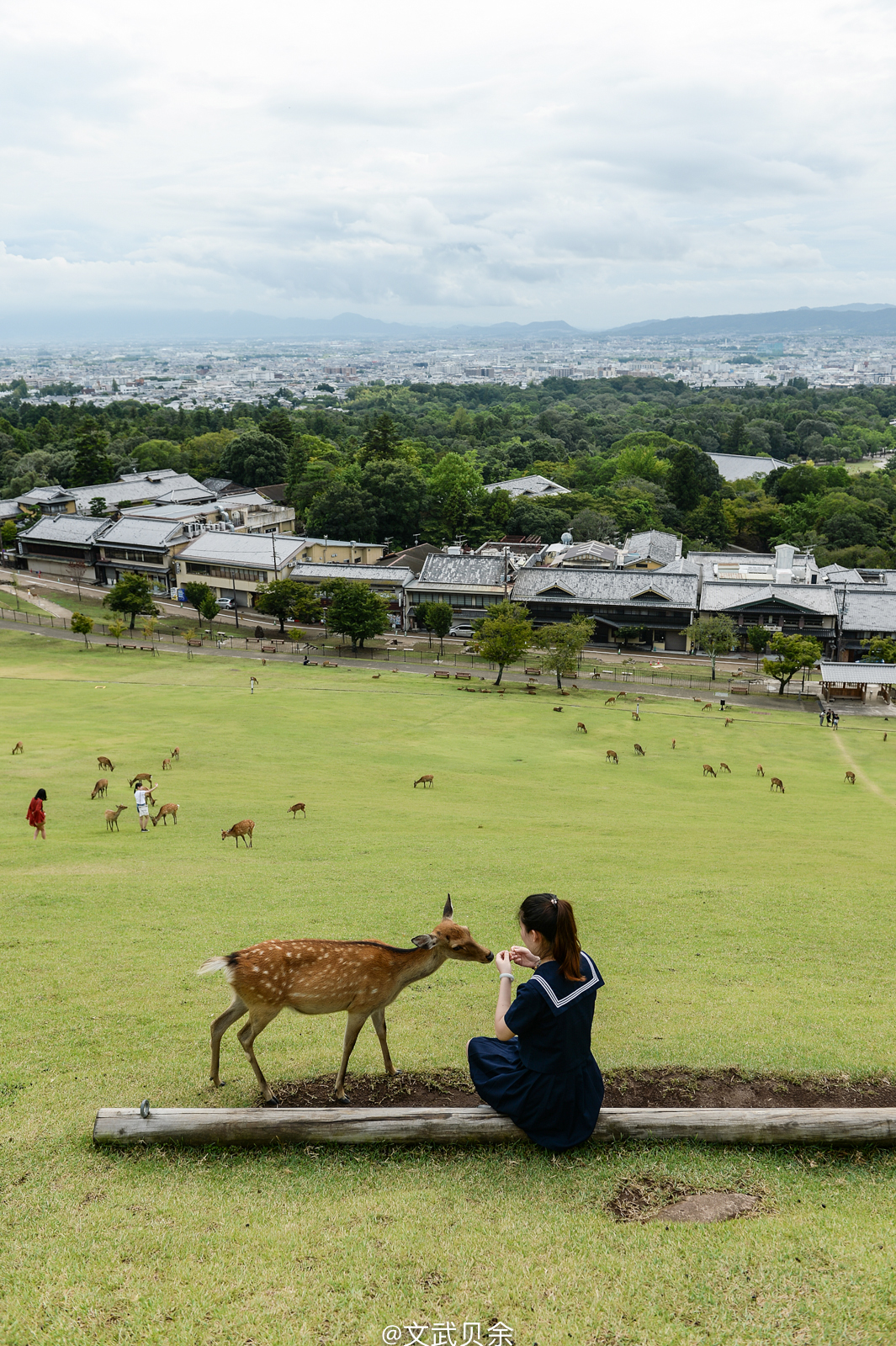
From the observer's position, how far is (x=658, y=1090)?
759 cm

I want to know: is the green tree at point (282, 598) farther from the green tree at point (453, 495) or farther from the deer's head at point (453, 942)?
the deer's head at point (453, 942)

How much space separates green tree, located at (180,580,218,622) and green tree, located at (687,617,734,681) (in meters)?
32.4

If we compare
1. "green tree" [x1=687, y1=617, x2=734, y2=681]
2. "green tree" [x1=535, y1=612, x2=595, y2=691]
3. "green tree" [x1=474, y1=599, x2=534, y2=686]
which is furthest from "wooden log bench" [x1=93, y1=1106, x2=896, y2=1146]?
"green tree" [x1=687, y1=617, x2=734, y2=681]

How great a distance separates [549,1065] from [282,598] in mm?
55686

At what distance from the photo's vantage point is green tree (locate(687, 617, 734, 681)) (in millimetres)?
56562

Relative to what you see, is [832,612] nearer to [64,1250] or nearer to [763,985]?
[763,985]

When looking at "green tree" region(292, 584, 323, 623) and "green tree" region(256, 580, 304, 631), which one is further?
"green tree" region(292, 584, 323, 623)

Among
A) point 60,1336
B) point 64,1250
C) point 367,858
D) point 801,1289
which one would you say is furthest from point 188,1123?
point 367,858

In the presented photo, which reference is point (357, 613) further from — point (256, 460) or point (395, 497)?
point (256, 460)

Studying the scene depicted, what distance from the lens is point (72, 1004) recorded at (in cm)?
938

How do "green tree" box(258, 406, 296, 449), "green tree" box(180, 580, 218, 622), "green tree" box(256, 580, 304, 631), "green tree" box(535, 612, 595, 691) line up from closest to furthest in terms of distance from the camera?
"green tree" box(535, 612, 595, 691) < "green tree" box(256, 580, 304, 631) < "green tree" box(180, 580, 218, 622) < "green tree" box(258, 406, 296, 449)

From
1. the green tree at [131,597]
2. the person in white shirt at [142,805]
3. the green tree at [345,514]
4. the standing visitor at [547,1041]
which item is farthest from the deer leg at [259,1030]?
the green tree at [345,514]

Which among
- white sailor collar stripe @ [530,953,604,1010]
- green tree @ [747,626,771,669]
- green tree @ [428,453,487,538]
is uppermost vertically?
green tree @ [428,453,487,538]

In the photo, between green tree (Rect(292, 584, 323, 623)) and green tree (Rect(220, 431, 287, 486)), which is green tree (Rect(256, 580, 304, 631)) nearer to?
green tree (Rect(292, 584, 323, 623))
